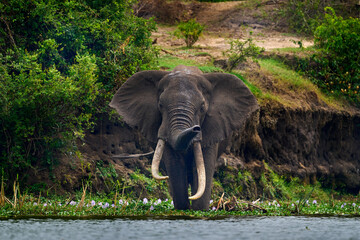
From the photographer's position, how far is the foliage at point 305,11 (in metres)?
26.7

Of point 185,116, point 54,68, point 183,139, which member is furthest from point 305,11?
point 183,139

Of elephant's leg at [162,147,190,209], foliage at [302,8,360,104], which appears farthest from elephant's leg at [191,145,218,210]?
foliage at [302,8,360,104]

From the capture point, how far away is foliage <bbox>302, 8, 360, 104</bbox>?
2091 cm

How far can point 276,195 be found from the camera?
16.3 meters

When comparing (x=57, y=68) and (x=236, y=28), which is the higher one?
(x=57, y=68)

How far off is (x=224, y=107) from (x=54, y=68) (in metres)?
3.48

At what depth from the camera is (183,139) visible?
9.50m

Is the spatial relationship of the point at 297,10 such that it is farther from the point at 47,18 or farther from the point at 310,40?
the point at 47,18

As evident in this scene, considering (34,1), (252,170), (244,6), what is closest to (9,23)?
(34,1)

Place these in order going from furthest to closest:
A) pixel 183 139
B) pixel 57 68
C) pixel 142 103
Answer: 1. pixel 57 68
2. pixel 142 103
3. pixel 183 139

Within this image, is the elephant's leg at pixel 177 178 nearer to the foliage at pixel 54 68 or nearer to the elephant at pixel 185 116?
the elephant at pixel 185 116

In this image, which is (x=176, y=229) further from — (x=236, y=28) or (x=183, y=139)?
(x=236, y=28)

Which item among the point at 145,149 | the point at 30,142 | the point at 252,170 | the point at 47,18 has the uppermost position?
the point at 47,18

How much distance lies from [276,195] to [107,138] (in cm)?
505
